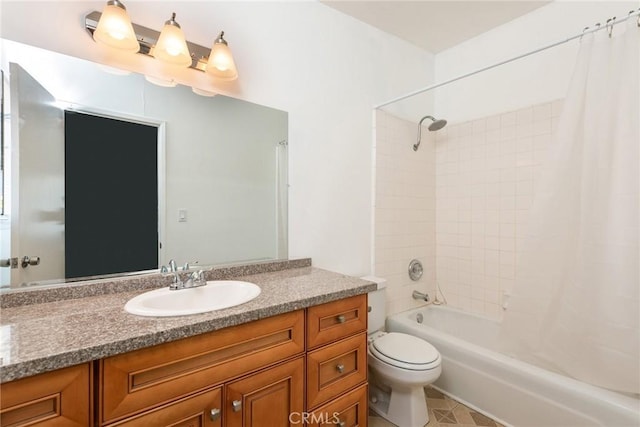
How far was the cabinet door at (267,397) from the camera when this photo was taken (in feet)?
3.17

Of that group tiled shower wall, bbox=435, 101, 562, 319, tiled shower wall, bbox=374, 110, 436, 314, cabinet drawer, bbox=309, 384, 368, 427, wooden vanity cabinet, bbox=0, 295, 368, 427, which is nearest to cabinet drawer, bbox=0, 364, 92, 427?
wooden vanity cabinet, bbox=0, 295, 368, 427

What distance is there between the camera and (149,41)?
4.25 ft

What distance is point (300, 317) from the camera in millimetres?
1121

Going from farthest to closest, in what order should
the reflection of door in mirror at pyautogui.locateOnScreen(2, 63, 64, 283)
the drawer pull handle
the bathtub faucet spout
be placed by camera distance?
the bathtub faucet spout < the reflection of door in mirror at pyautogui.locateOnScreen(2, 63, 64, 283) < the drawer pull handle

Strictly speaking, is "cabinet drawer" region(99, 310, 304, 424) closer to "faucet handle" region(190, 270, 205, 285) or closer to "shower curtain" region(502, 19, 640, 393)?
"faucet handle" region(190, 270, 205, 285)

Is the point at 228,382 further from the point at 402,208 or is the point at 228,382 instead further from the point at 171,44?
the point at 402,208

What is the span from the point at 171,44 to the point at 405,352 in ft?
6.24

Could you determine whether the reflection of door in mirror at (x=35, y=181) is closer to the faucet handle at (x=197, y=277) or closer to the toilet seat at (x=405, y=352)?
the faucet handle at (x=197, y=277)

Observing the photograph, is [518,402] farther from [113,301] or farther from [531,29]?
[531,29]

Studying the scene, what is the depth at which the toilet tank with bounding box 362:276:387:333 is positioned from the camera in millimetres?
1936

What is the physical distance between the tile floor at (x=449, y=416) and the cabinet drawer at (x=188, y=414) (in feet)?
3.74

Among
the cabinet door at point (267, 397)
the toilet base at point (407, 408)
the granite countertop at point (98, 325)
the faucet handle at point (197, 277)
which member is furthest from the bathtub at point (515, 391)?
the faucet handle at point (197, 277)

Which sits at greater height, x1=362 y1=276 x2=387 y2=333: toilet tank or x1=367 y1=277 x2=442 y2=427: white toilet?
x1=362 y1=276 x2=387 y2=333: toilet tank

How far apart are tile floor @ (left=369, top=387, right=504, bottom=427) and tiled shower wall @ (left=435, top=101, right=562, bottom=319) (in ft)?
2.60
